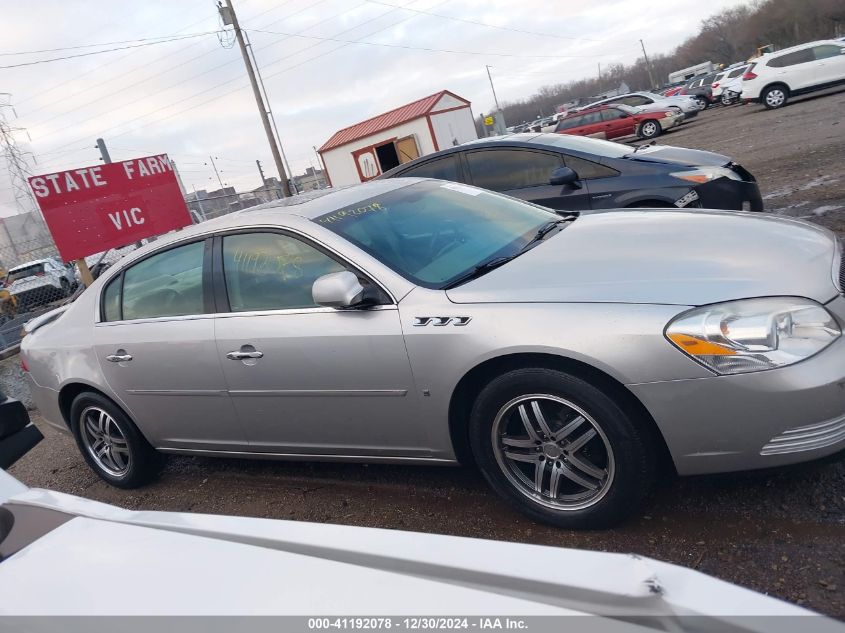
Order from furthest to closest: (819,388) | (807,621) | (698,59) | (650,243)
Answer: (698,59) < (650,243) < (819,388) < (807,621)

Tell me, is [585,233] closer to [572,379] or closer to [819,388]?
[572,379]

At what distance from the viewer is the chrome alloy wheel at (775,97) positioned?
801 inches

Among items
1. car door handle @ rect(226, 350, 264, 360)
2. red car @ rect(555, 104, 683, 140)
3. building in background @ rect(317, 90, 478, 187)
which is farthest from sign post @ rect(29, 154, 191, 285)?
red car @ rect(555, 104, 683, 140)

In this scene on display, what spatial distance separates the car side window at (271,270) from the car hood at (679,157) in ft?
11.7

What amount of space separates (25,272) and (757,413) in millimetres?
20530

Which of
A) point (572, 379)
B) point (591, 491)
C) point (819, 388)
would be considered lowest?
point (591, 491)

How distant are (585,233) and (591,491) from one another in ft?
4.23

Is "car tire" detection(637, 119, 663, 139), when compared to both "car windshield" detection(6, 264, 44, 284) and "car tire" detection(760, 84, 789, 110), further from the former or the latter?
"car windshield" detection(6, 264, 44, 284)

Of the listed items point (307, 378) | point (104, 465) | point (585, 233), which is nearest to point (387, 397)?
point (307, 378)

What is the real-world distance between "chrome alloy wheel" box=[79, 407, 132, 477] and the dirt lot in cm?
19

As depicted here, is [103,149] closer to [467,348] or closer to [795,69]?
[467,348]

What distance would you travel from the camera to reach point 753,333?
2.28 m

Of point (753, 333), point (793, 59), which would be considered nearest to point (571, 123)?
point (793, 59)

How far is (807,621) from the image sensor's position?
1056 mm
